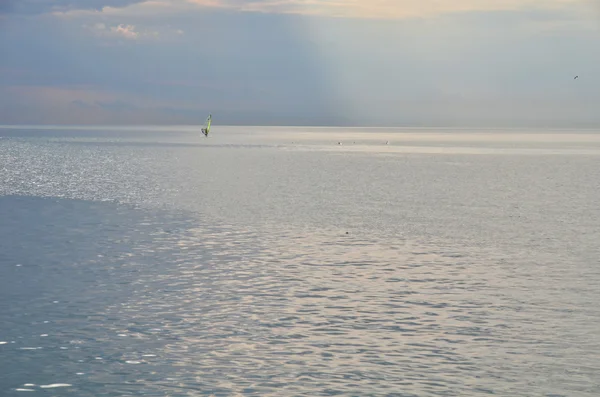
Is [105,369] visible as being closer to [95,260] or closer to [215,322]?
[215,322]

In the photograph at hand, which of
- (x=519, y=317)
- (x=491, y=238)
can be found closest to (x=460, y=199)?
(x=491, y=238)

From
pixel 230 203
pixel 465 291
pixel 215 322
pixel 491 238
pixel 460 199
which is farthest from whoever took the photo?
pixel 460 199

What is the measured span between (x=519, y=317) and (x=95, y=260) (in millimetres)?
17912

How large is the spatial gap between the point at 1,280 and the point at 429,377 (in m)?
17.6

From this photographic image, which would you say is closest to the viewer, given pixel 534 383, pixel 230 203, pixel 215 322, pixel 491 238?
pixel 534 383

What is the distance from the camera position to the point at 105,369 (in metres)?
20.5

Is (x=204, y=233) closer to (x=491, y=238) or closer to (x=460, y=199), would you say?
(x=491, y=238)

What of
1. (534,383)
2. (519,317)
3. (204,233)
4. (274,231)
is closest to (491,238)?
(274,231)

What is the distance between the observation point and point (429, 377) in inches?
778

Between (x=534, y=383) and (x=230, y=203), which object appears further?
(x=230, y=203)

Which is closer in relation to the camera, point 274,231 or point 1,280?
point 1,280

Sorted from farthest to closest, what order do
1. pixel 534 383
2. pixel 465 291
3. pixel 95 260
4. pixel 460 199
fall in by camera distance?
pixel 460 199 < pixel 95 260 < pixel 465 291 < pixel 534 383

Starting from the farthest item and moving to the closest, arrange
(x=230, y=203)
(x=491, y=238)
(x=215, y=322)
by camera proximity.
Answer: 1. (x=230, y=203)
2. (x=491, y=238)
3. (x=215, y=322)

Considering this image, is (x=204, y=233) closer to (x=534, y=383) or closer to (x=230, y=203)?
(x=230, y=203)
